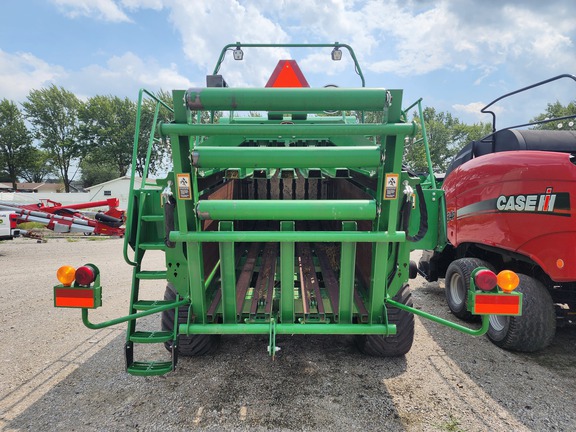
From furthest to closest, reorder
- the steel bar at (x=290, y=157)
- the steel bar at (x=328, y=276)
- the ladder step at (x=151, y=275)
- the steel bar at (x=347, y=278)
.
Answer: the steel bar at (x=328, y=276)
the ladder step at (x=151, y=275)
the steel bar at (x=347, y=278)
the steel bar at (x=290, y=157)

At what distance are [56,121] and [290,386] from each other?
157ft

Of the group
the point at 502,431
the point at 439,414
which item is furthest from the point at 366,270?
the point at 502,431

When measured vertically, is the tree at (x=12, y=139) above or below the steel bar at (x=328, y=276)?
above

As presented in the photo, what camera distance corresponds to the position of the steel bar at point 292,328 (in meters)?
2.50

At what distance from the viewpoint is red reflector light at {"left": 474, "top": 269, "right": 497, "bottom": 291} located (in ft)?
7.12

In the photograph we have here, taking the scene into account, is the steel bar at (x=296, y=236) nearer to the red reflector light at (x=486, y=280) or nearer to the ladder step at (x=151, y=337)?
the red reflector light at (x=486, y=280)

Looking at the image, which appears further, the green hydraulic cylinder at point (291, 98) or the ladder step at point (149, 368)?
the ladder step at point (149, 368)

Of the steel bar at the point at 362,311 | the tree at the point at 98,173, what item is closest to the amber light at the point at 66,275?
the steel bar at the point at 362,311

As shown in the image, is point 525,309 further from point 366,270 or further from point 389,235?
point 389,235

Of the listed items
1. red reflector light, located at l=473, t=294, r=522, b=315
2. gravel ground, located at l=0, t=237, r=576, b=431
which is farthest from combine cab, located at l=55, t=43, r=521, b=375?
gravel ground, located at l=0, t=237, r=576, b=431

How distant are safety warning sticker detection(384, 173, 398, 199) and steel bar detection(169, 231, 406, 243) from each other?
0.26 meters

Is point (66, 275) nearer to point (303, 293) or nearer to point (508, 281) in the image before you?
point (303, 293)

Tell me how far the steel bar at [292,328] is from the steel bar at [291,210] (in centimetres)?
82

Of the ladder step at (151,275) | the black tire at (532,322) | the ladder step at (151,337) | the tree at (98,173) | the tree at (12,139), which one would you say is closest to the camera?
the ladder step at (151,337)
